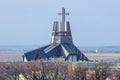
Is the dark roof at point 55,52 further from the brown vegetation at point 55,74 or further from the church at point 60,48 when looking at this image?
the brown vegetation at point 55,74

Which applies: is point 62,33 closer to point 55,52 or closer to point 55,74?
point 55,52

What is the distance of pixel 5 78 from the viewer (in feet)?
187

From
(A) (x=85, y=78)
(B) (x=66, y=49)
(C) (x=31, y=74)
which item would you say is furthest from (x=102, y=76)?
(B) (x=66, y=49)

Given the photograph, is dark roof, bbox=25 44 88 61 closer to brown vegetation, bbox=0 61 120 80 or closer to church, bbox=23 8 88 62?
church, bbox=23 8 88 62

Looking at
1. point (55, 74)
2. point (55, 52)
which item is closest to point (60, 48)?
point (55, 52)

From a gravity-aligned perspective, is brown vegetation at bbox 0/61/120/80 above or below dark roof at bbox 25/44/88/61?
below

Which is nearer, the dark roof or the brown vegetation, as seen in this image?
the brown vegetation

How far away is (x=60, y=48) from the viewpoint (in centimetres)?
8425

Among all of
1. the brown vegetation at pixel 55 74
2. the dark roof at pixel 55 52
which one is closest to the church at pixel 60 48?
the dark roof at pixel 55 52

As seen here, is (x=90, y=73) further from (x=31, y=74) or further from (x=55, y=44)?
(x=55, y=44)

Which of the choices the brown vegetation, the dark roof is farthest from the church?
the brown vegetation

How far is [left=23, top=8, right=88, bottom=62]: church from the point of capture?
8232 cm

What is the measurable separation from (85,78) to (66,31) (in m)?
30.3

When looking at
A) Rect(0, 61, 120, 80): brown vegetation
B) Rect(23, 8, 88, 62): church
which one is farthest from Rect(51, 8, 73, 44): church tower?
Rect(0, 61, 120, 80): brown vegetation
